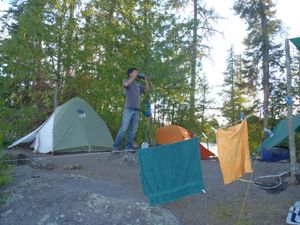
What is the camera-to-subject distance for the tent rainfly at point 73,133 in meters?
9.66

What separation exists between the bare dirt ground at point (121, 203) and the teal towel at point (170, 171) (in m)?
0.27

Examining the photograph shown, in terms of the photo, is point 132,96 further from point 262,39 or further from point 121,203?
point 262,39

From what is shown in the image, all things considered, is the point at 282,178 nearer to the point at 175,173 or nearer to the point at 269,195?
the point at 269,195

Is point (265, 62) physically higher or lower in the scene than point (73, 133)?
higher

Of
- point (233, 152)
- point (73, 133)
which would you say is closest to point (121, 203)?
point (233, 152)

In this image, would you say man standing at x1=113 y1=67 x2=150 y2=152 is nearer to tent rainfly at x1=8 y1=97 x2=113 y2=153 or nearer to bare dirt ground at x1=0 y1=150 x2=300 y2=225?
bare dirt ground at x1=0 y1=150 x2=300 y2=225

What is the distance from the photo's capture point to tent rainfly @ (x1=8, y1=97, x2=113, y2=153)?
380 inches

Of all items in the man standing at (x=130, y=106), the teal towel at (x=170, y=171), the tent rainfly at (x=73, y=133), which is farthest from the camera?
the tent rainfly at (x=73, y=133)

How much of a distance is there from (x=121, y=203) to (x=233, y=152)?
1731 mm

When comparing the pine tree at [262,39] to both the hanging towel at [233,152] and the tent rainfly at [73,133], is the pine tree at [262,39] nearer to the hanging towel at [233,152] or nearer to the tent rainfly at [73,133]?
the tent rainfly at [73,133]

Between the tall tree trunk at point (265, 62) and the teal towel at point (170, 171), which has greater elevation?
the tall tree trunk at point (265, 62)

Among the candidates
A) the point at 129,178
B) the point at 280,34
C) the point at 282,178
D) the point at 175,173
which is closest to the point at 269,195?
the point at 282,178

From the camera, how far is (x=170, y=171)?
16.8 feet

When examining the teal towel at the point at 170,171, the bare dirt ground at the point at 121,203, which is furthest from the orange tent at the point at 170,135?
the teal towel at the point at 170,171
